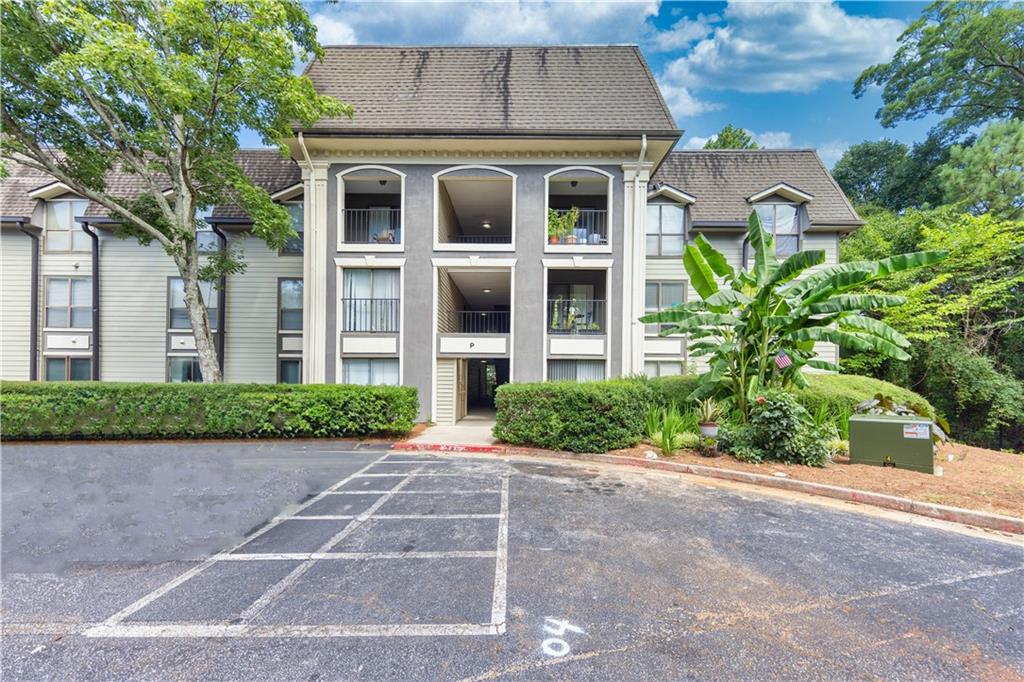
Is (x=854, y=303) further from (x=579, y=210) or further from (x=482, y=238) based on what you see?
(x=482, y=238)

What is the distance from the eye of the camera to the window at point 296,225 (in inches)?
579

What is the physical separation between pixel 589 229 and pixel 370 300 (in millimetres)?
7995

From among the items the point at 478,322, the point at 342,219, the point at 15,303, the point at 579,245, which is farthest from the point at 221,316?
the point at 579,245

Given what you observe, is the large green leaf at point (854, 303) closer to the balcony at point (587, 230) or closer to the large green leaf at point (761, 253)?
the large green leaf at point (761, 253)

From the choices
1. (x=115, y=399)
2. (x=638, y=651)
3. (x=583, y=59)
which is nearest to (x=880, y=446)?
(x=638, y=651)

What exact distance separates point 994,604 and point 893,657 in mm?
1650

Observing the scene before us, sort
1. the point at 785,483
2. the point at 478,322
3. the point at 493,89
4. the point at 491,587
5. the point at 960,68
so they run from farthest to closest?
the point at 960,68 → the point at 478,322 → the point at 493,89 → the point at 785,483 → the point at 491,587

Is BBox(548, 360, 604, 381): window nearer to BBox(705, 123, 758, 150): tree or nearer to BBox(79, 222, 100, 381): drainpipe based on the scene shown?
BBox(79, 222, 100, 381): drainpipe

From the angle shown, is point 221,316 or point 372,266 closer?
point 372,266

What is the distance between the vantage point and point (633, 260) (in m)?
12.6

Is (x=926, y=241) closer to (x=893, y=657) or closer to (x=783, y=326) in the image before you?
(x=783, y=326)

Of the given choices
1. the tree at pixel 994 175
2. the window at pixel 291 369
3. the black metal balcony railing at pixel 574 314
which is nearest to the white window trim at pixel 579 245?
the black metal balcony railing at pixel 574 314

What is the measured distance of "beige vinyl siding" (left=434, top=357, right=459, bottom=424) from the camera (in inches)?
500

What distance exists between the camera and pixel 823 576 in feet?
12.1
